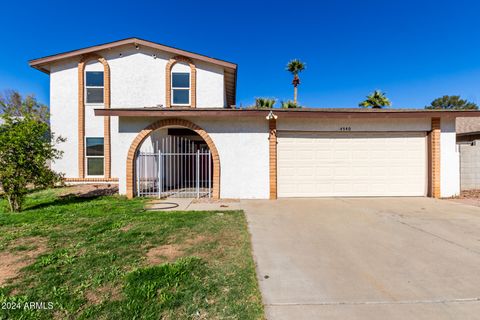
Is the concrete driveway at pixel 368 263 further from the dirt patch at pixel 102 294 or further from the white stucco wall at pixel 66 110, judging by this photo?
the white stucco wall at pixel 66 110

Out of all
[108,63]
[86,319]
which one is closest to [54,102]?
[108,63]

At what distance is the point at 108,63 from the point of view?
501 inches

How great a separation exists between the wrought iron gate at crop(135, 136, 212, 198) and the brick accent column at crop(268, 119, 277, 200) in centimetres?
239

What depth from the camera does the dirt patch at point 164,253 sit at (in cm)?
360

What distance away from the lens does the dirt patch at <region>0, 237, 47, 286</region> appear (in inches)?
127

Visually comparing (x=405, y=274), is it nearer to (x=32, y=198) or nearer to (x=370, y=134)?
(x=370, y=134)

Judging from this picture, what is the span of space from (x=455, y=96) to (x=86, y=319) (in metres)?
68.7

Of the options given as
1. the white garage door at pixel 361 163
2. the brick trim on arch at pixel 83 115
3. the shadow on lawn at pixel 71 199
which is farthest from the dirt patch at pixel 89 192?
the white garage door at pixel 361 163

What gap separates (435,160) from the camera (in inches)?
346

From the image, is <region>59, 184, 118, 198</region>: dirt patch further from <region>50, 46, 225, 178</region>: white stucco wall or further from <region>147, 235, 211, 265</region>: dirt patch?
<region>147, 235, 211, 265</region>: dirt patch

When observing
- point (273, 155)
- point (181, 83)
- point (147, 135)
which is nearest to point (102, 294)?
point (147, 135)

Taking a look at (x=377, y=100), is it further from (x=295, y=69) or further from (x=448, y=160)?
(x=448, y=160)

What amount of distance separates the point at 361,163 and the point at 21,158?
11065 millimetres

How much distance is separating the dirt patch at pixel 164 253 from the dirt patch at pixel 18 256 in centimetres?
172
